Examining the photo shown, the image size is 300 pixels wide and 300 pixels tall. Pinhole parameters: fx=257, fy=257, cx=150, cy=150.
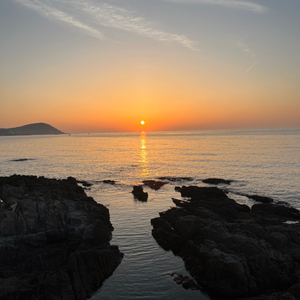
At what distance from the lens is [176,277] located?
57.9 feet

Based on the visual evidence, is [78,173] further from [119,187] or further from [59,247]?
[59,247]

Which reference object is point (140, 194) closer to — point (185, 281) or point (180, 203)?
point (180, 203)

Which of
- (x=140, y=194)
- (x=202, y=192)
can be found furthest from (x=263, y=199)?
(x=140, y=194)

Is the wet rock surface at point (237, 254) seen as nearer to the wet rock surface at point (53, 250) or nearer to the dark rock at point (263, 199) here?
the wet rock surface at point (53, 250)

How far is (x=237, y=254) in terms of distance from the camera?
1773 centimetres

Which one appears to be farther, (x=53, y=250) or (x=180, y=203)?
(x=180, y=203)

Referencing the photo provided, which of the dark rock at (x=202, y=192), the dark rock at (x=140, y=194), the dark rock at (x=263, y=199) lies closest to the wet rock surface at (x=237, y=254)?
the dark rock at (x=202, y=192)

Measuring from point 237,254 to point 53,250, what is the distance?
13309 mm

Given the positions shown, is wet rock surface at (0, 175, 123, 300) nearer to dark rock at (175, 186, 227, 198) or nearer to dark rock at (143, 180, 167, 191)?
dark rock at (175, 186, 227, 198)

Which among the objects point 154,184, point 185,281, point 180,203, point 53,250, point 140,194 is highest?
point 53,250

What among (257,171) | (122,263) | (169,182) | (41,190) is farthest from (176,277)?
(257,171)

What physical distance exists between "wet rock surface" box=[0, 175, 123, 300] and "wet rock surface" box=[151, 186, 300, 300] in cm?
560

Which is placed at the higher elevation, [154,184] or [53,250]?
[53,250]

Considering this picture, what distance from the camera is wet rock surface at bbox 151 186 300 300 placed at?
1603cm
